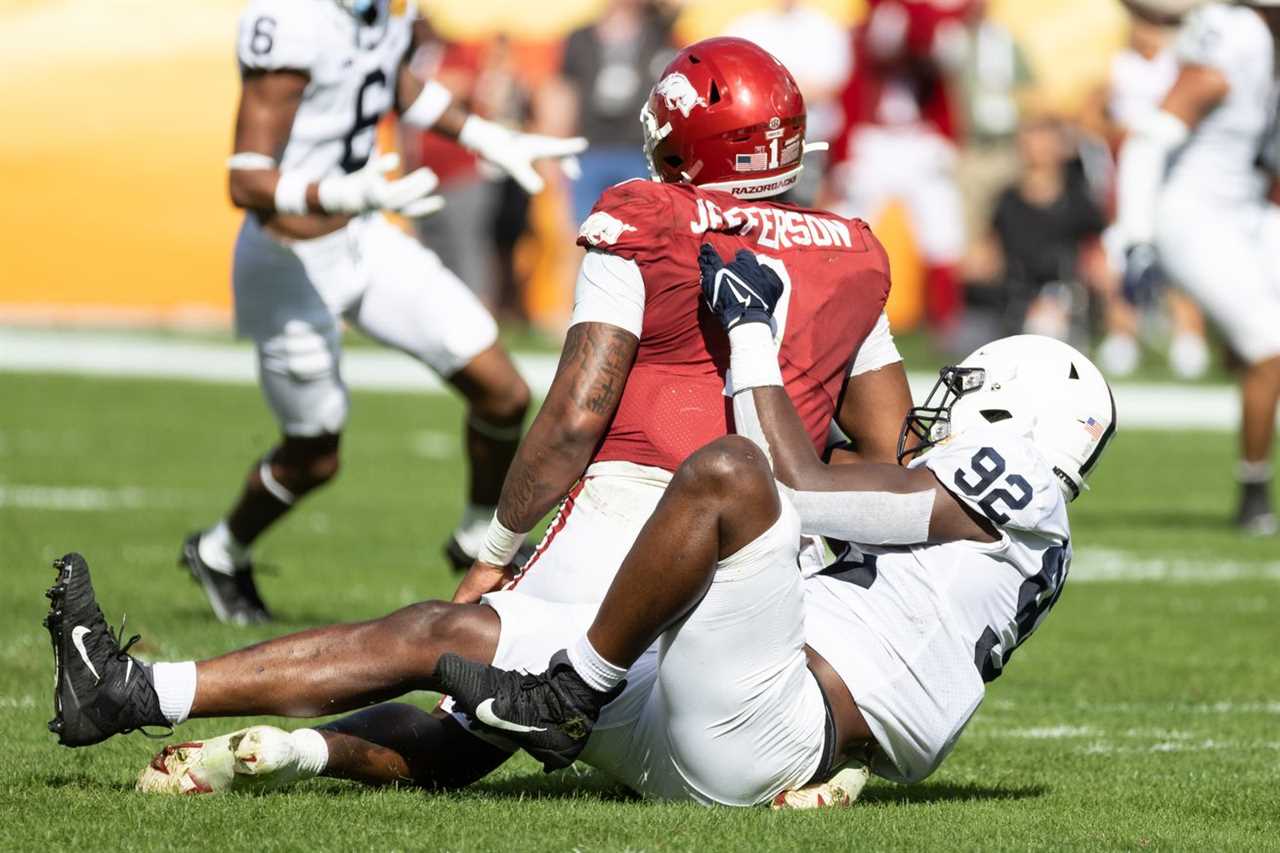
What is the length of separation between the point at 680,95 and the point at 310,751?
4.76 feet

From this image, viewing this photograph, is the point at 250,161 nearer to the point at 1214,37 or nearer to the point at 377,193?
the point at 377,193

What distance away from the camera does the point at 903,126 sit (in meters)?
14.8

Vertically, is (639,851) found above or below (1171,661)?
above

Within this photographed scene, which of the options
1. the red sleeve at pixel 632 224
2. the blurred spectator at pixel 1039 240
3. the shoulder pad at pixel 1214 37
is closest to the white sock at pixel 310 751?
the red sleeve at pixel 632 224

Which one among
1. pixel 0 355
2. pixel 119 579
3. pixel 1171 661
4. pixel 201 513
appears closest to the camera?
pixel 1171 661

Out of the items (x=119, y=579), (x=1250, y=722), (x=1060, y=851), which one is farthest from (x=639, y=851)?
(x=119, y=579)

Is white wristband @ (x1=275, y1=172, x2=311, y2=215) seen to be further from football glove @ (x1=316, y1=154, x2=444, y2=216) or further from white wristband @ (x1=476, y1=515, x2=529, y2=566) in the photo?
white wristband @ (x1=476, y1=515, x2=529, y2=566)

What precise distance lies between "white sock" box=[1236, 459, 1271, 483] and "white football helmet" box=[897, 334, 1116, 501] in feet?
17.5

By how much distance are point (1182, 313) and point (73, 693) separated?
1478 cm

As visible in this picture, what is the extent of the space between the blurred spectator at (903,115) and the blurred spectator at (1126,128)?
1.25 m

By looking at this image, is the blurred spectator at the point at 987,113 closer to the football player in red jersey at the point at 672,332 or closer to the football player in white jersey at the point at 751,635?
the football player in red jersey at the point at 672,332

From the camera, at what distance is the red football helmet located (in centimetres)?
435

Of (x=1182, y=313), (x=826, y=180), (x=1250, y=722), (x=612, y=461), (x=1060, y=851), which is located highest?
(x=612, y=461)

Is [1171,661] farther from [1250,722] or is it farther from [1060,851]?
[1060,851]
